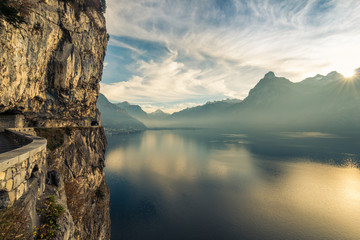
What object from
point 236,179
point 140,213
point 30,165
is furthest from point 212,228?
point 30,165

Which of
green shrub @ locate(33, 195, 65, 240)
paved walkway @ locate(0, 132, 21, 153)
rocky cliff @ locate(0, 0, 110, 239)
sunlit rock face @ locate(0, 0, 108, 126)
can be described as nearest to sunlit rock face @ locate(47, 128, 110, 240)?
rocky cliff @ locate(0, 0, 110, 239)

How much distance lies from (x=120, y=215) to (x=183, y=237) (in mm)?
24335

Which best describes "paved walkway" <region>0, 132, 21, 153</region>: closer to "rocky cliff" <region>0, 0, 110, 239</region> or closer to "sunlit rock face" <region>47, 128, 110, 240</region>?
"rocky cliff" <region>0, 0, 110, 239</region>

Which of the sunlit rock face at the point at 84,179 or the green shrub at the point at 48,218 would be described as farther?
the sunlit rock face at the point at 84,179

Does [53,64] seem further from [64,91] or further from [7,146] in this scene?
[7,146]

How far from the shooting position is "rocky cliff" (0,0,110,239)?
2214cm

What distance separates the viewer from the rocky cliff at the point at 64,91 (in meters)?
22.1

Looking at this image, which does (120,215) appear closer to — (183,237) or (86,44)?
(183,237)

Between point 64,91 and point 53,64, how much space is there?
6.71 meters

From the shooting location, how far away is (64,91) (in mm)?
36156

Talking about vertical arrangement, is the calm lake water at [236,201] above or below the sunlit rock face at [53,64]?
below

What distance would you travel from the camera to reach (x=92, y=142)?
41.3 m

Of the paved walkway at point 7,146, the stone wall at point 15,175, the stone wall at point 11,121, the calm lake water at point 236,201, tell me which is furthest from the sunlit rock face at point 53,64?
the calm lake water at point 236,201

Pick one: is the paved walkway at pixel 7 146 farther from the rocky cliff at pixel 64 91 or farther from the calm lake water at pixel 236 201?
the calm lake water at pixel 236 201
